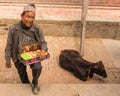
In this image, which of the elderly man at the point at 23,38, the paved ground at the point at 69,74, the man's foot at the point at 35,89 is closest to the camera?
the elderly man at the point at 23,38

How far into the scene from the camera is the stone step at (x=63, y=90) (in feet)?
12.6

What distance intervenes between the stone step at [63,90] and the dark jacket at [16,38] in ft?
1.55

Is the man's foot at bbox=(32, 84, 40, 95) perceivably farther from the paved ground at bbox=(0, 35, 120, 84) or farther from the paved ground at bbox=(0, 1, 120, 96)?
the paved ground at bbox=(0, 35, 120, 84)

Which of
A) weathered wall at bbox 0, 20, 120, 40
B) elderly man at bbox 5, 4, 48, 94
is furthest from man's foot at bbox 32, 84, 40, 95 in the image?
weathered wall at bbox 0, 20, 120, 40

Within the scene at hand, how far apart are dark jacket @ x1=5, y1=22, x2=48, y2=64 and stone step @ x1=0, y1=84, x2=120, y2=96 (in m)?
0.47

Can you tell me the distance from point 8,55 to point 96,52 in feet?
10.1

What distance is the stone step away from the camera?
3854 millimetres

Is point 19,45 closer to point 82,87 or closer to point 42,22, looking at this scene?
point 82,87

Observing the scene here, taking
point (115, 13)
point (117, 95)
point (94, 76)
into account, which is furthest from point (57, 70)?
point (115, 13)

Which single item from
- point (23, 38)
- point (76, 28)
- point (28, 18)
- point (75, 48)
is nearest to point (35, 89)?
point (23, 38)

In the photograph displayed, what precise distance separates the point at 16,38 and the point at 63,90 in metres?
1.05

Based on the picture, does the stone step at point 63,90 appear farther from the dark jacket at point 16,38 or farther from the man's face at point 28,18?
the man's face at point 28,18

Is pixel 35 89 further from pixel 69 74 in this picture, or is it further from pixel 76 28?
pixel 76 28

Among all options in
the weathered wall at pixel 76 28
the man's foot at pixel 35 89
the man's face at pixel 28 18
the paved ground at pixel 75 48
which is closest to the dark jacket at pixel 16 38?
the man's face at pixel 28 18
